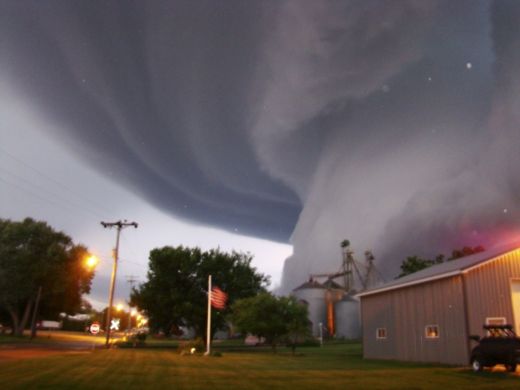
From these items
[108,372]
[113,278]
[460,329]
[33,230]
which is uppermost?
[33,230]

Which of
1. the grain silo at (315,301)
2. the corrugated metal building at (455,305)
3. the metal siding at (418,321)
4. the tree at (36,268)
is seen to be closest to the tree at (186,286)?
the tree at (36,268)

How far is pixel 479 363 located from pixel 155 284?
42790 mm

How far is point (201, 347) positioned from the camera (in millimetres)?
39438

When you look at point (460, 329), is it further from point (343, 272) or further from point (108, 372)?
point (343, 272)

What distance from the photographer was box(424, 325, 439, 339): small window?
94.2ft

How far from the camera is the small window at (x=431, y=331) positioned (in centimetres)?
2870

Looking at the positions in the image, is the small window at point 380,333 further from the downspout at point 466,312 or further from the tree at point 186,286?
the tree at point 186,286

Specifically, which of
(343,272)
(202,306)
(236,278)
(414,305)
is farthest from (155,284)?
(343,272)

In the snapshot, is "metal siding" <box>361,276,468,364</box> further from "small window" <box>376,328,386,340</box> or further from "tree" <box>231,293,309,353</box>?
"tree" <box>231,293,309,353</box>

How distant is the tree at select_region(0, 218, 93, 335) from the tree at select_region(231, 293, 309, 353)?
32.9 m

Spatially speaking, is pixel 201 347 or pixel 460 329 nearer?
pixel 460 329

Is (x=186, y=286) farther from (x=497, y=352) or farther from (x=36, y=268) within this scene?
(x=497, y=352)

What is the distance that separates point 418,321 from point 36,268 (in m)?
52.2

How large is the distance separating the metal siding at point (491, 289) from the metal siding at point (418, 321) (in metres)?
0.63
